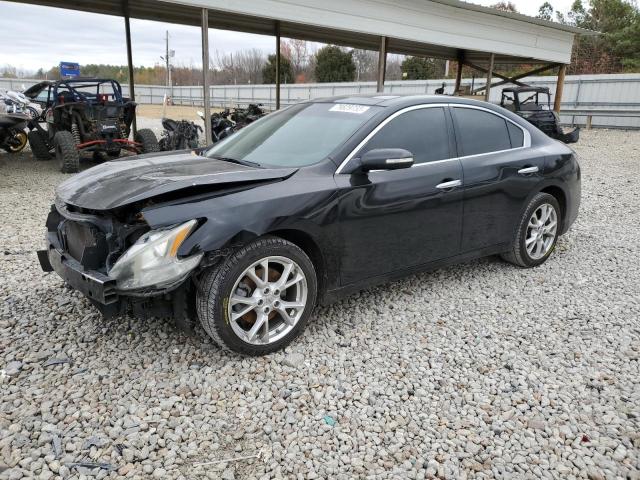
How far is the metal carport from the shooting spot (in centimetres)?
916

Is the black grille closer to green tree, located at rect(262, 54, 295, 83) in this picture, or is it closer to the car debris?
the car debris

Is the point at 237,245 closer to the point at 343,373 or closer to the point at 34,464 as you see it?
the point at 343,373

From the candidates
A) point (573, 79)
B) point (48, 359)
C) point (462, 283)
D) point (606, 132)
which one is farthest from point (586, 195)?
point (573, 79)

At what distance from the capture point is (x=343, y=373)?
9.46 feet

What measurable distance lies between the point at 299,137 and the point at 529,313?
2.12 metres

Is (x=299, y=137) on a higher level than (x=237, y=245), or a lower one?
higher

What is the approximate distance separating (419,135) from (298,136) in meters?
0.88

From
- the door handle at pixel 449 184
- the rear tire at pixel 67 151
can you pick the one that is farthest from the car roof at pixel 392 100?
the rear tire at pixel 67 151

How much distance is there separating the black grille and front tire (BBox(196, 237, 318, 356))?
1.93 feet

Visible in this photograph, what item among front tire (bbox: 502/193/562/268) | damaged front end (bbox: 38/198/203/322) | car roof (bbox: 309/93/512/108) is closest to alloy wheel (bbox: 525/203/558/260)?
front tire (bbox: 502/193/562/268)

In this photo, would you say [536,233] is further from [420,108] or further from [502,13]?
[502,13]

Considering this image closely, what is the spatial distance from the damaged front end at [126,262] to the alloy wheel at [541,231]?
3.10 metres

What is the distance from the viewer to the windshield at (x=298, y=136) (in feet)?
10.9

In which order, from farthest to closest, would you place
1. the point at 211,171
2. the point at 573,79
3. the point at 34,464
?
1. the point at 573,79
2. the point at 211,171
3. the point at 34,464
